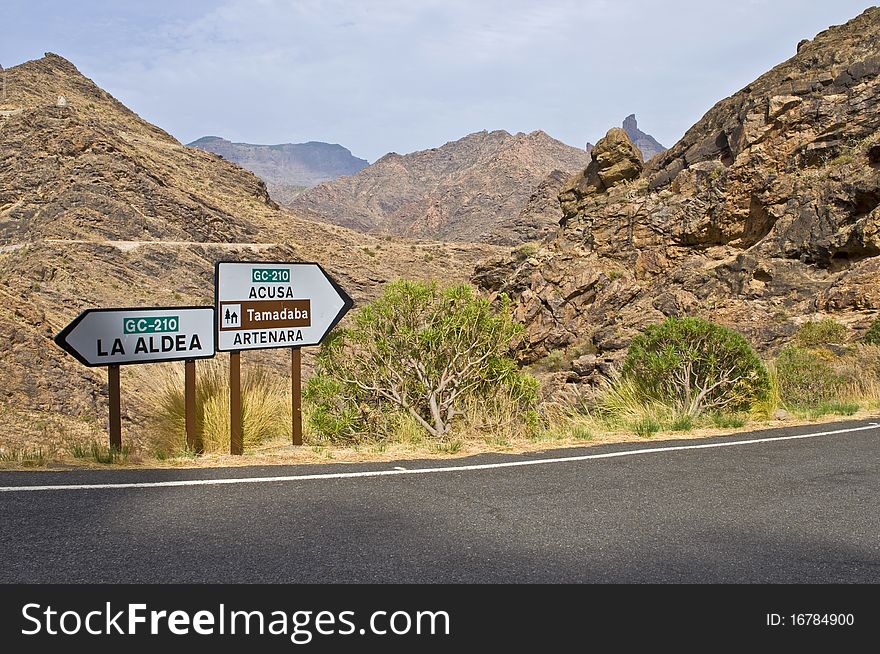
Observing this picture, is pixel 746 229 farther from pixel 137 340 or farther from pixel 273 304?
pixel 137 340

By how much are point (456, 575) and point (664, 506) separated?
205cm

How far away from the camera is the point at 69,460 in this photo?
6.59 metres

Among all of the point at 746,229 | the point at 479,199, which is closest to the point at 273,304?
the point at 746,229

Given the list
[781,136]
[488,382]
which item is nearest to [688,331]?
[488,382]

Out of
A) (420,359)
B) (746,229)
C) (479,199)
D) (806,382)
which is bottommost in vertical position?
(806,382)

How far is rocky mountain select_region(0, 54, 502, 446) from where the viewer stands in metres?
16.8

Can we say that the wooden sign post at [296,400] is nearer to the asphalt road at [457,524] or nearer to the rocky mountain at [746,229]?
the asphalt road at [457,524]

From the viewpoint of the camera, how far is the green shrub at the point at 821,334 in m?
18.8

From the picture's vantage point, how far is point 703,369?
11.4m

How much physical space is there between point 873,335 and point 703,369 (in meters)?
8.55

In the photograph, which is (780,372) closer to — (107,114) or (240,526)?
(240,526)

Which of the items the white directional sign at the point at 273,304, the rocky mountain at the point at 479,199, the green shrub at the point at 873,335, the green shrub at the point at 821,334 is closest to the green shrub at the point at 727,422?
the white directional sign at the point at 273,304

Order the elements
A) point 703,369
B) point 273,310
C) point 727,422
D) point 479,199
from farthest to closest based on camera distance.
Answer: point 479,199 → point 703,369 → point 727,422 → point 273,310

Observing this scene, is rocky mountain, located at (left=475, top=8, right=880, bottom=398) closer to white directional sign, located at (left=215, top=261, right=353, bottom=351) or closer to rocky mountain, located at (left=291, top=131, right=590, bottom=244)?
white directional sign, located at (left=215, top=261, right=353, bottom=351)
